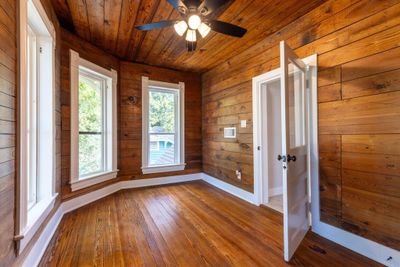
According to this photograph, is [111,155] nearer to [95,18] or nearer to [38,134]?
[38,134]

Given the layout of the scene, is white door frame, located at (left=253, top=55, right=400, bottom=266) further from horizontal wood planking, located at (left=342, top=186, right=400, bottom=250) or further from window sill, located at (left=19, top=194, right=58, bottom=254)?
window sill, located at (left=19, top=194, right=58, bottom=254)

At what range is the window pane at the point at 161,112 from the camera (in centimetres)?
Answer: 418

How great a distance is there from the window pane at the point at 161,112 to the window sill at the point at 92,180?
3.90 feet

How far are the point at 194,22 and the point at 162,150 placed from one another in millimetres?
3032

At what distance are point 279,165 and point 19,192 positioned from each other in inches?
139

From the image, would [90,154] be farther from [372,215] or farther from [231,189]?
[372,215]

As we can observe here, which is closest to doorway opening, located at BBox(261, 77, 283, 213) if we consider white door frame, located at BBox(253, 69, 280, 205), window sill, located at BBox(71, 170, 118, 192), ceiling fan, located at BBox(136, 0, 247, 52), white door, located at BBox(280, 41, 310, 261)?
white door frame, located at BBox(253, 69, 280, 205)

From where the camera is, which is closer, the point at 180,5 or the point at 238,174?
the point at 180,5

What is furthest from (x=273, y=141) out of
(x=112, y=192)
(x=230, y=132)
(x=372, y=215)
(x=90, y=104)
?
(x=90, y=104)

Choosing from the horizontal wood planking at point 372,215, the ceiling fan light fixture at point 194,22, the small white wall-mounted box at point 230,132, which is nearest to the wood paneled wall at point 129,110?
the small white wall-mounted box at point 230,132

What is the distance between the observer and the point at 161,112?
4.29 m

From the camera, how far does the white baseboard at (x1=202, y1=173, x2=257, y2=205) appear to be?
3.21 meters

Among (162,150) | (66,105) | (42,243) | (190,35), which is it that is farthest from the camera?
(162,150)

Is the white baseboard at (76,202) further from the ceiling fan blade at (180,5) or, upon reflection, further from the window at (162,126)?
the ceiling fan blade at (180,5)
